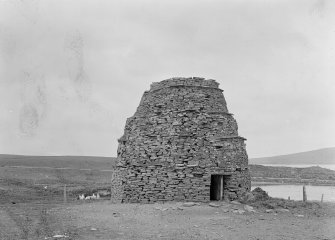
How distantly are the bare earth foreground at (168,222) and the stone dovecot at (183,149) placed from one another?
41.4 inches

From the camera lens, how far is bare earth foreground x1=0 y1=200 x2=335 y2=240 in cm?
1202

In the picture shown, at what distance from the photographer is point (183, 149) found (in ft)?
57.4

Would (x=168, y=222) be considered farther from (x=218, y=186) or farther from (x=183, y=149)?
(x=218, y=186)

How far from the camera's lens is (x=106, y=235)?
1182 cm

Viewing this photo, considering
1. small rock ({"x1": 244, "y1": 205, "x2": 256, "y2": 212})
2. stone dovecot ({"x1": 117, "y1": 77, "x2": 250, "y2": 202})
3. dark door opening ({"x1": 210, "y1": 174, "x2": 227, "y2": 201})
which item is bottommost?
small rock ({"x1": 244, "y1": 205, "x2": 256, "y2": 212})

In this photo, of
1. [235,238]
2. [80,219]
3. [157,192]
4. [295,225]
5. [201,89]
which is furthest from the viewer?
[201,89]

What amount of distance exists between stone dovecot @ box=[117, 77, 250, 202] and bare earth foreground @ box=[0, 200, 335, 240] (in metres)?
1.05

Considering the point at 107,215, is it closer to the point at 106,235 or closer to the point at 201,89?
the point at 106,235

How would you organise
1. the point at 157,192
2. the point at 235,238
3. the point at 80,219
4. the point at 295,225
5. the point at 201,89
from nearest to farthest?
the point at 235,238 → the point at 295,225 → the point at 80,219 → the point at 157,192 → the point at 201,89

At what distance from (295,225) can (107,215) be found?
7.18 metres

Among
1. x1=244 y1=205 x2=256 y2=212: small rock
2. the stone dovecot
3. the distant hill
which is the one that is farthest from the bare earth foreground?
the distant hill

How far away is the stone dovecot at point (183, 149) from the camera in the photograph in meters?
17.1

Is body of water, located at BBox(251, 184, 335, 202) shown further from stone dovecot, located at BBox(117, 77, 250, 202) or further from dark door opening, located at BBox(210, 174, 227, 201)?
stone dovecot, located at BBox(117, 77, 250, 202)

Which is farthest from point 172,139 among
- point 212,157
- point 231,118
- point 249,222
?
point 249,222
